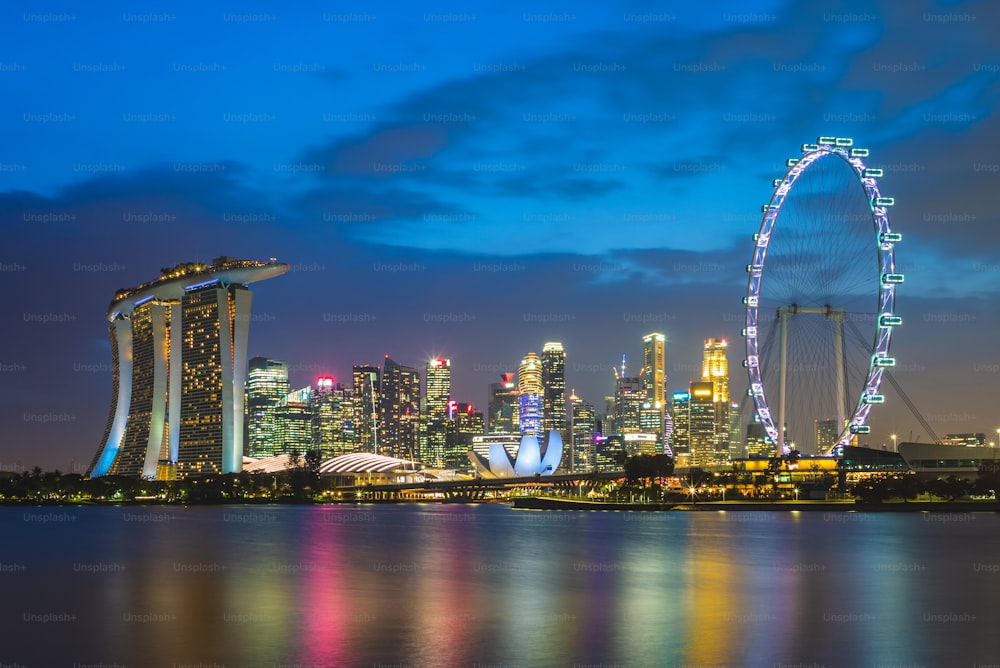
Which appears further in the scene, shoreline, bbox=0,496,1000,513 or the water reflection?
shoreline, bbox=0,496,1000,513

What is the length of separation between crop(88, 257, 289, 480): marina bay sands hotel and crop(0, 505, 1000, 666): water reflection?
113m

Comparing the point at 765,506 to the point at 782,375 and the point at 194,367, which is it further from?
the point at 194,367

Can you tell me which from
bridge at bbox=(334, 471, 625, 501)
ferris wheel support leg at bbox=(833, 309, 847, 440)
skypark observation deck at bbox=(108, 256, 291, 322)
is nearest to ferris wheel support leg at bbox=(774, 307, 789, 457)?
ferris wheel support leg at bbox=(833, 309, 847, 440)

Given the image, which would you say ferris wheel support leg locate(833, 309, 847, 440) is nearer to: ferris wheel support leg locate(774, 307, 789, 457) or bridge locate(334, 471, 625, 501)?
ferris wheel support leg locate(774, 307, 789, 457)

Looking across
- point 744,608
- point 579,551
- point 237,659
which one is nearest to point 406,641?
point 237,659

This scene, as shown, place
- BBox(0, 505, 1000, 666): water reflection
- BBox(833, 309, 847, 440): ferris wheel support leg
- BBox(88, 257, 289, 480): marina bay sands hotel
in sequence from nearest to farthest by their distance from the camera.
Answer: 1. BBox(0, 505, 1000, 666): water reflection
2. BBox(833, 309, 847, 440): ferris wheel support leg
3. BBox(88, 257, 289, 480): marina bay sands hotel

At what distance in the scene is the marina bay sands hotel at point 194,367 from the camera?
183 meters

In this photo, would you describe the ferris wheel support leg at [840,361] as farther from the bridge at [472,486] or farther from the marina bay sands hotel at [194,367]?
the marina bay sands hotel at [194,367]

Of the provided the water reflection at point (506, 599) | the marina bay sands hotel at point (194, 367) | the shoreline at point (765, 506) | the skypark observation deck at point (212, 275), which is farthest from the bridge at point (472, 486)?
the water reflection at point (506, 599)

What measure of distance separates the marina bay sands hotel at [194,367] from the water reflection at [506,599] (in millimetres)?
113447

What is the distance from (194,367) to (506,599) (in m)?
162

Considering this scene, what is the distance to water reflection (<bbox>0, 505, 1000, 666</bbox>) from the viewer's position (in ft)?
84.4

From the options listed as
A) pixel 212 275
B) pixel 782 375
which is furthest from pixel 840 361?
pixel 212 275

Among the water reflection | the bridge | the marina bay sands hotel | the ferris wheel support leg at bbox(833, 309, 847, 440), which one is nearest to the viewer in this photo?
the water reflection
